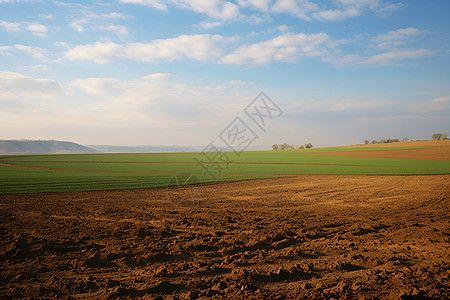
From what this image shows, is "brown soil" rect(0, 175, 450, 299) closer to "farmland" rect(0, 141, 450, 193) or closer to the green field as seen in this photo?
the green field

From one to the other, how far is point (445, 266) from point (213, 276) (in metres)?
5.13

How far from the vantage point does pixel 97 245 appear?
285 inches

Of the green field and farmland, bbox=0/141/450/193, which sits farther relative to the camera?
farmland, bbox=0/141/450/193

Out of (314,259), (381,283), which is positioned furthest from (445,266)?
(314,259)

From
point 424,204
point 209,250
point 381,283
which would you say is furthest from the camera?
point 424,204

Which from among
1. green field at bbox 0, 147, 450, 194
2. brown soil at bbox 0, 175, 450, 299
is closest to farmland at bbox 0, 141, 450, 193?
green field at bbox 0, 147, 450, 194

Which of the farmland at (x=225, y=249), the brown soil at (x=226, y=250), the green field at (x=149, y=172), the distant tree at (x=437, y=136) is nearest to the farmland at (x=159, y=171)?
the green field at (x=149, y=172)

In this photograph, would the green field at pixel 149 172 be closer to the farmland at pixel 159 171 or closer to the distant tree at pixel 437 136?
the farmland at pixel 159 171

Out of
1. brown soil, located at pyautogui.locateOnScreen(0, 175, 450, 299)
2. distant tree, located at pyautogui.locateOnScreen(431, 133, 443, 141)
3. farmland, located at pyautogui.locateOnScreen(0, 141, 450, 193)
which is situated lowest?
brown soil, located at pyautogui.locateOnScreen(0, 175, 450, 299)

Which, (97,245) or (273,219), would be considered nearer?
(97,245)

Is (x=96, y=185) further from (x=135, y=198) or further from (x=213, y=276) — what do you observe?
(x=213, y=276)

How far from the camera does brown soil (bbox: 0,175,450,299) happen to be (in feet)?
15.6

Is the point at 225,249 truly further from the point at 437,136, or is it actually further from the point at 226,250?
the point at 437,136

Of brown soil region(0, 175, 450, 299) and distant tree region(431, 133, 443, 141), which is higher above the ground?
distant tree region(431, 133, 443, 141)
